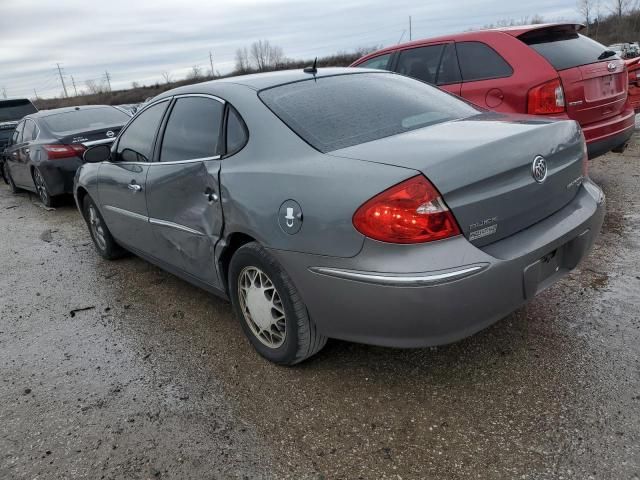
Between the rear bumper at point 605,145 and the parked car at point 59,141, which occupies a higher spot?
the parked car at point 59,141

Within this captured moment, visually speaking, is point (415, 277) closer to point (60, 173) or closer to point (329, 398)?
point (329, 398)

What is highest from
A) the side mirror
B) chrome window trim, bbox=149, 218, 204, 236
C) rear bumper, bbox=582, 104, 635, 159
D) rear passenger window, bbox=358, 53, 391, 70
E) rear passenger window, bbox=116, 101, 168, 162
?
rear passenger window, bbox=358, 53, 391, 70

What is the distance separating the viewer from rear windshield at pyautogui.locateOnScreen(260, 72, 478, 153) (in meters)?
2.69

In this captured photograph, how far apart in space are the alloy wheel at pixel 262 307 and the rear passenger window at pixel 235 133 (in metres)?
0.67

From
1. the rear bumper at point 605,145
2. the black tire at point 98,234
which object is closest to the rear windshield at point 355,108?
the rear bumper at point 605,145

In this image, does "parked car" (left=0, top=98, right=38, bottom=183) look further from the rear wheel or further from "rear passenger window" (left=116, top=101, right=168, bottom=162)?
"rear passenger window" (left=116, top=101, right=168, bottom=162)

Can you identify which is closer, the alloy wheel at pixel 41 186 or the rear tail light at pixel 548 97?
the rear tail light at pixel 548 97

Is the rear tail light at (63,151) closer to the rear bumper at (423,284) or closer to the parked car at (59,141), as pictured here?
the parked car at (59,141)

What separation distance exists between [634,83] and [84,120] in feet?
25.0

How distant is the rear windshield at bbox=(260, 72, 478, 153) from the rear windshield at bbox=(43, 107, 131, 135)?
557 cm

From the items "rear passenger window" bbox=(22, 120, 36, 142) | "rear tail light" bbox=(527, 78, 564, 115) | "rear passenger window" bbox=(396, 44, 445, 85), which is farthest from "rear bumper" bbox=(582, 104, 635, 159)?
"rear passenger window" bbox=(22, 120, 36, 142)

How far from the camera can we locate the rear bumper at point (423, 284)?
2158 millimetres

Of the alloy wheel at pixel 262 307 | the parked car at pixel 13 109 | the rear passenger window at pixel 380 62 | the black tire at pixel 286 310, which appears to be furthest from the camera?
the parked car at pixel 13 109

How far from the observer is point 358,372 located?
2818 millimetres
